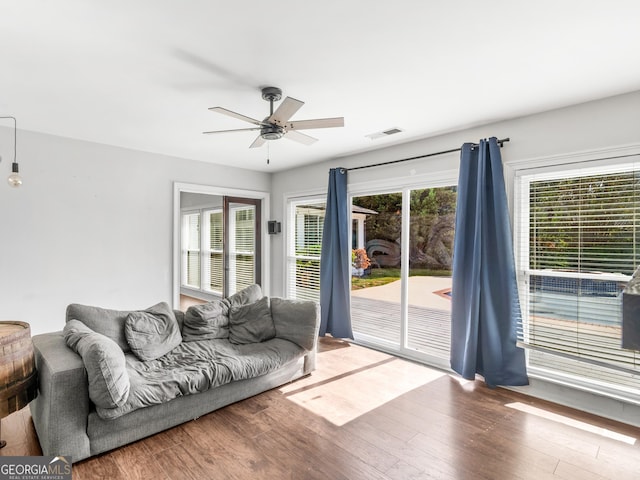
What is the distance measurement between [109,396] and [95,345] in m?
0.32

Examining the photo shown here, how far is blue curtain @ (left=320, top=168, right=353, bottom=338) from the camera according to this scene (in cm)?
452

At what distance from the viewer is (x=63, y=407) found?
6.61ft

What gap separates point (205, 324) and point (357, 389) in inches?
63.0

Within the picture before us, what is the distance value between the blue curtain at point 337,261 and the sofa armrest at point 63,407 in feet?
9.80

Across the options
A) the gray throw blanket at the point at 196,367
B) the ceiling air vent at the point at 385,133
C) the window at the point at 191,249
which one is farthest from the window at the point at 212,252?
the ceiling air vent at the point at 385,133

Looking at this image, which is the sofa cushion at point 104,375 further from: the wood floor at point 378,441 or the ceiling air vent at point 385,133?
the ceiling air vent at point 385,133

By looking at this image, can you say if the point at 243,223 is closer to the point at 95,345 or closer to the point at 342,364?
the point at 342,364

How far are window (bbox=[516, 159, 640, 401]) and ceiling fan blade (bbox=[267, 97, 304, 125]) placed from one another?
2213 millimetres

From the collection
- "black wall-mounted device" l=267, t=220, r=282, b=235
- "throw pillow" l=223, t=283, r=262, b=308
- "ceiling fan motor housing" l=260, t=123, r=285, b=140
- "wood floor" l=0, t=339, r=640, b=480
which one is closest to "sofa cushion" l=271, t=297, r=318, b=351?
"throw pillow" l=223, t=283, r=262, b=308

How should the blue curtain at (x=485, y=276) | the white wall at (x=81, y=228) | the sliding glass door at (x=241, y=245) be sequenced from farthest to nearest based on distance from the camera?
the sliding glass door at (x=241, y=245) < the white wall at (x=81, y=228) < the blue curtain at (x=485, y=276)

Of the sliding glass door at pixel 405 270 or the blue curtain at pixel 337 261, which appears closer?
the sliding glass door at pixel 405 270

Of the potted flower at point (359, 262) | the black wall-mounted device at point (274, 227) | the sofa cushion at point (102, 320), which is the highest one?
the black wall-mounted device at point (274, 227)

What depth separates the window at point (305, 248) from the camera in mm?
5152

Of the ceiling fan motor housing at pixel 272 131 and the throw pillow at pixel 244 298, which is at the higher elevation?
the ceiling fan motor housing at pixel 272 131
